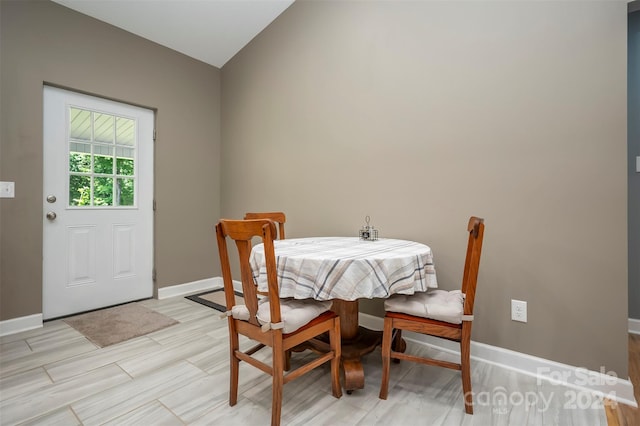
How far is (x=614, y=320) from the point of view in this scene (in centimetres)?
154

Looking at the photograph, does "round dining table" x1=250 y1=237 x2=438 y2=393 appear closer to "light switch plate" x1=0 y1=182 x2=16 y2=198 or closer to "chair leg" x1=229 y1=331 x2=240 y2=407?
"chair leg" x1=229 y1=331 x2=240 y2=407

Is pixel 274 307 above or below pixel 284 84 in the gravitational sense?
below

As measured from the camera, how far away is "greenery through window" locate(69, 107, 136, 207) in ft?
8.85

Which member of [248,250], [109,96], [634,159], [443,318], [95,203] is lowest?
[443,318]

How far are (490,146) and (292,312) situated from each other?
5.03 feet

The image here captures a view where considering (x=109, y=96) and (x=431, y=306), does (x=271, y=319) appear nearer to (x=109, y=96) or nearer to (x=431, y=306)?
(x=431, y=306)

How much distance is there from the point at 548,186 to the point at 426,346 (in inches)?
49.7

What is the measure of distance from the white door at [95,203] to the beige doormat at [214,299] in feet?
1.63

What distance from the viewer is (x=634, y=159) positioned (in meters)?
2.23

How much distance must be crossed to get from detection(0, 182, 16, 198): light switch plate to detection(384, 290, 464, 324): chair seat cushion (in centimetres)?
284

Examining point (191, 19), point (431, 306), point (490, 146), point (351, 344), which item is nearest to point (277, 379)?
point (351, 344)

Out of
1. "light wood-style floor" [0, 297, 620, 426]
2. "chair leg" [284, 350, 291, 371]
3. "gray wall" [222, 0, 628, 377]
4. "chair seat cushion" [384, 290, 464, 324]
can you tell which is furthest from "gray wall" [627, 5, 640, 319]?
"chair leg" [284, 350, 291, 371]

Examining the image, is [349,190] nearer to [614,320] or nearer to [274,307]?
[274,307]

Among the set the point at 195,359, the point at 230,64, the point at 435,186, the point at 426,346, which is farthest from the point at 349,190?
the point at 230,64
